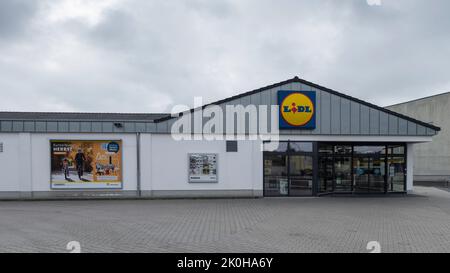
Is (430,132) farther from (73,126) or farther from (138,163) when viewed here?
(73,126)

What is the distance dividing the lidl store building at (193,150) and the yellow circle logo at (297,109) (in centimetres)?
5

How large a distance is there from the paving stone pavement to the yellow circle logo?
3.76 metres

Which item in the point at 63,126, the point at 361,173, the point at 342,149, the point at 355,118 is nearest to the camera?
the point at 63,126

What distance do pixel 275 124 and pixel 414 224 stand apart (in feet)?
21.5

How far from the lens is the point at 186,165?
488 inches

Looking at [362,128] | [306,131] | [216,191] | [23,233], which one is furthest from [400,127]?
[23,233]

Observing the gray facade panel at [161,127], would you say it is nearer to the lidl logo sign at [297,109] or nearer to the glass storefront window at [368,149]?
the lidl logo sign at [297,109]

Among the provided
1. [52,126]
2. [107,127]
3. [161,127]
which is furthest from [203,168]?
[52,126]

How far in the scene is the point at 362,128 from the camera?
12703mm

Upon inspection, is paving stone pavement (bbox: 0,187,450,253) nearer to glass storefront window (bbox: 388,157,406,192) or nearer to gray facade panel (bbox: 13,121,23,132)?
glass storefront window (bbox: 388,157,406,192)

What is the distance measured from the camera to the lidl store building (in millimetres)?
11953

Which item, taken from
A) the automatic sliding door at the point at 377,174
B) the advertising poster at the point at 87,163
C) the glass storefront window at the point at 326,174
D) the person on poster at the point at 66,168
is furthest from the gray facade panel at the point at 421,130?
the person on poster at the point at 66,168

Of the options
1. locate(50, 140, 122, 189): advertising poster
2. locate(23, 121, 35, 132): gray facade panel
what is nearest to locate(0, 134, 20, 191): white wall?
locate(23, 121, 35, 132): gray facade panel

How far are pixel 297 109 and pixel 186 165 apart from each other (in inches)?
234
